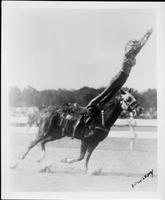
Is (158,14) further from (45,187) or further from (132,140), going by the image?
(45,187)

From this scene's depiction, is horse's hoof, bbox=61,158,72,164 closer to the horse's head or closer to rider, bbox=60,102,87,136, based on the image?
rider, bbox=60,102,87,136

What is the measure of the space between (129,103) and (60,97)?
1.22ft

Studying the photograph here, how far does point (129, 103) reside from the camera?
6.84ft

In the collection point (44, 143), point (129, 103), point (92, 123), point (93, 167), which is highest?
point (129, 103)

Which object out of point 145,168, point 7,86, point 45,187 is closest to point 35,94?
point 7,86

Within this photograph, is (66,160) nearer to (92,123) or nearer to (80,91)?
(92,123)

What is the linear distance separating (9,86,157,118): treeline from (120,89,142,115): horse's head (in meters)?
0.02

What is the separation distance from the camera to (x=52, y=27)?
206 cm

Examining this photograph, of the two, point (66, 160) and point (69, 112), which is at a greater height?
point (69, 112)

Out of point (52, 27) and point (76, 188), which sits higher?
point (52, 27)

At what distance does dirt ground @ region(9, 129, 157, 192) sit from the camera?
2.05 meters

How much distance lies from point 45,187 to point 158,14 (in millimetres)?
1097

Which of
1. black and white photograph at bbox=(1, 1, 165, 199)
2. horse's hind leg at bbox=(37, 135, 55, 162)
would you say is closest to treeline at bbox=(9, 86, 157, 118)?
black and white photograph at bbox=(1, 1, 165, 199)

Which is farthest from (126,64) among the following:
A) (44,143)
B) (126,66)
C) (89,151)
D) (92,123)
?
(44,143)
